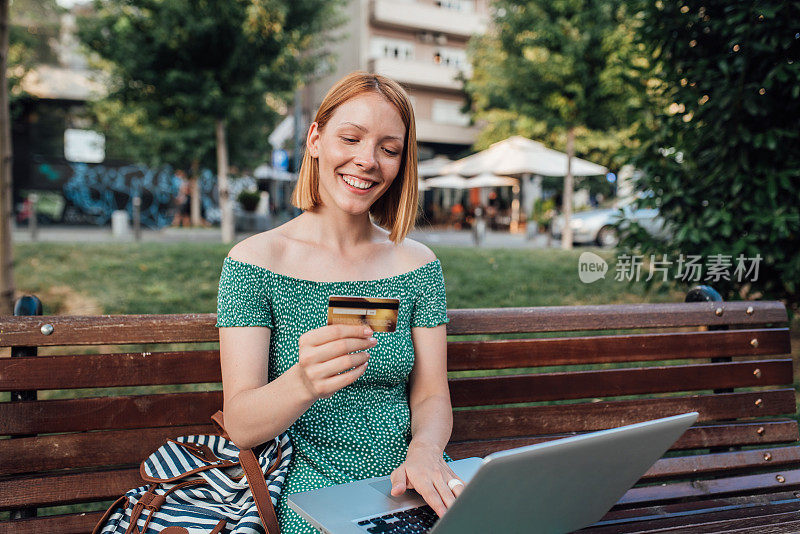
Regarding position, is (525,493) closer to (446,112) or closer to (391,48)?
(446,112)

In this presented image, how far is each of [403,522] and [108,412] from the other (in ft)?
3.34

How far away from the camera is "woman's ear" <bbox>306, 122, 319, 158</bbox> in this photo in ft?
6.63

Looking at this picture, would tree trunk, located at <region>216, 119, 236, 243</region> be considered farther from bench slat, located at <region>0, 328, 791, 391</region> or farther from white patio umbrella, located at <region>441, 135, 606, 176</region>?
bench slat, located at <region>0, 328, 791, 391</region>

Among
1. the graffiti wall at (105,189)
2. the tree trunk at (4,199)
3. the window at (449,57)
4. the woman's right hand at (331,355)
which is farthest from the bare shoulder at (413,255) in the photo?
the window at (449,57)

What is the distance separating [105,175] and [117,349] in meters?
24.0

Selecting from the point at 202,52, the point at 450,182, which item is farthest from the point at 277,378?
the point at 450,182

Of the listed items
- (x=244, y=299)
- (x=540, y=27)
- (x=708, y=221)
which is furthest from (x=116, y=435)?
(x=540, y=27)

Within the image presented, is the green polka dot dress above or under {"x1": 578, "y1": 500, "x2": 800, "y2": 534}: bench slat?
above

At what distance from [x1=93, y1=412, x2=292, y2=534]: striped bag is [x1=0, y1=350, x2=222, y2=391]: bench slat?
248 millimetres

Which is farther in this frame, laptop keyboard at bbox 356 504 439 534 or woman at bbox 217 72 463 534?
woman at bbox 217 72 463 534

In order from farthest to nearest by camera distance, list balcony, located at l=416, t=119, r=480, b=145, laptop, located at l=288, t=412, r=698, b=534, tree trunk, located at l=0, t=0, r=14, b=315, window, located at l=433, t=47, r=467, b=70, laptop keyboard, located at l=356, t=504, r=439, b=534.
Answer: window, located at l=433, t=47, r=467, b=70
balcony, located at l=416, t=119, r=480, b=145
tree trunk, located at l=0, t=0, r=14, b=315
laptop keyboard, located at l=356, t=504, r=439, b=534
laptop, located at l=288, t=412, r=698, b=534

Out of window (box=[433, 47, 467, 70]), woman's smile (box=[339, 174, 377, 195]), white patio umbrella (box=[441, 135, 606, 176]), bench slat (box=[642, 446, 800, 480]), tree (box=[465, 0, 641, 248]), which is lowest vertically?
bench slat (box=[642, 446, 800, 480])


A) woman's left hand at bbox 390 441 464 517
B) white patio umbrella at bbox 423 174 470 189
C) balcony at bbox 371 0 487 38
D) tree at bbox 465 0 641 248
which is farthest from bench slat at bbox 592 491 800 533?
balcony at bbox 371 0 487 38

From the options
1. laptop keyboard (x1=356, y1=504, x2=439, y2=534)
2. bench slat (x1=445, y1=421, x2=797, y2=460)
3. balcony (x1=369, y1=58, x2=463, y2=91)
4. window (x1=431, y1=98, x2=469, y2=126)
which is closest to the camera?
laptop keyboard (x1=356, y1=504, x2=439, y2=534)
